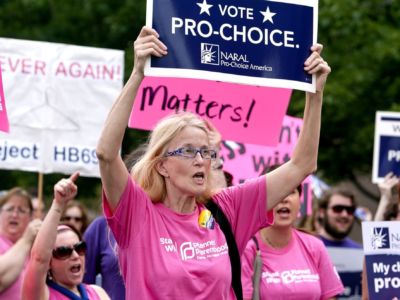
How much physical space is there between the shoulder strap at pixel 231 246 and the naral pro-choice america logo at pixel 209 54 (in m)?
0.67

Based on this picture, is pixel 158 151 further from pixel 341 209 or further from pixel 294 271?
pixel 341 209

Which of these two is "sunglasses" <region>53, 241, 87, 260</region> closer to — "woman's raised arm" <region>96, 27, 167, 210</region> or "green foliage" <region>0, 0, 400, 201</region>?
"woman's raised arm" <region>96, 27, 167, 210</region>

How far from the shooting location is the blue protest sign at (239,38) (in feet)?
17.2

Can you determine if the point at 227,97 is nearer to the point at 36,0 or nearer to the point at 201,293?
the point at 201,293

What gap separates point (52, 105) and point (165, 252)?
179 inches

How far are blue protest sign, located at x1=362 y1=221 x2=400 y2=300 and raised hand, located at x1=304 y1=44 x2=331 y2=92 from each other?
59.4 inches

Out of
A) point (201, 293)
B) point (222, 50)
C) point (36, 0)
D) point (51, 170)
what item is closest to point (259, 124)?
point (51, 170)

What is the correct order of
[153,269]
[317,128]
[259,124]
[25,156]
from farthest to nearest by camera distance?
1. [25,156]
2. [259,124]
3. [317,128]
4. [153,269]

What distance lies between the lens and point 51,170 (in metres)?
9.21

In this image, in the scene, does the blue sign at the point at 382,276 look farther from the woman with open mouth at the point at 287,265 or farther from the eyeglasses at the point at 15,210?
the eyeglasses at the point at 15,210

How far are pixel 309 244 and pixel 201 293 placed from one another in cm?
217

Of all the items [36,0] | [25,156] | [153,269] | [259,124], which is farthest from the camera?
[36,0]

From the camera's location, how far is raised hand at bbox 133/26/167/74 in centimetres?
499

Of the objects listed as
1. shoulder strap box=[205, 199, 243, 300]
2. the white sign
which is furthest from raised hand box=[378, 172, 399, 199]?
shoulder strap box=[205, 199, 243, 300]
